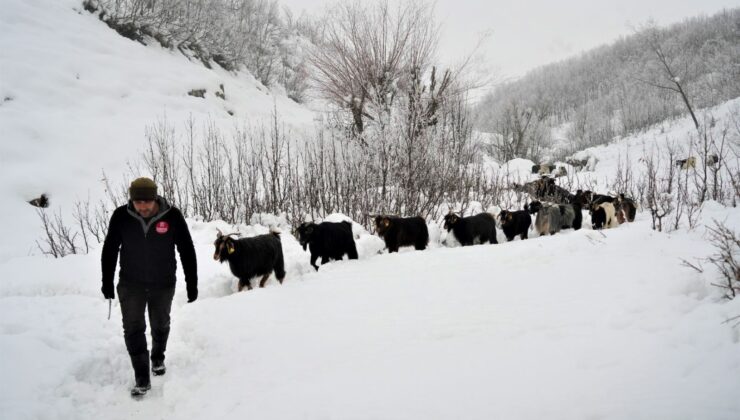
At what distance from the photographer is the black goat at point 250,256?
560 centimetres

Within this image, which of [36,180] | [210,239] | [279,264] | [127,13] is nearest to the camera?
[279,264]

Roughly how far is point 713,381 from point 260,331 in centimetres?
373

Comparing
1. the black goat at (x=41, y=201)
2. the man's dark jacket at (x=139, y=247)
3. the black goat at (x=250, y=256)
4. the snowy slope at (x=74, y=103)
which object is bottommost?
the black goat at (x=250, y=256)

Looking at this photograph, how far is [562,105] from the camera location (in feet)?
297

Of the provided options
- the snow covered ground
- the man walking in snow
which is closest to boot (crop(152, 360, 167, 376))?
the snow covered ground

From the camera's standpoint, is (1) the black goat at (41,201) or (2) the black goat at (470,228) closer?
(2) the black goat at (470,228)

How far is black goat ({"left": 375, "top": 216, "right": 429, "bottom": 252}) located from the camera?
8.30 meters

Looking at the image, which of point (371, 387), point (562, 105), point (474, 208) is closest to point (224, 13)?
point (474, 208)

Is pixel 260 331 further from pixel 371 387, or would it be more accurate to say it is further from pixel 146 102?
pixel 146 102

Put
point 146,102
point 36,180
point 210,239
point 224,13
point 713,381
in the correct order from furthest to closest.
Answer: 1. point 224,13
2. point 146,102
3. point 36,180
4. point 210,239
5. point 713,381

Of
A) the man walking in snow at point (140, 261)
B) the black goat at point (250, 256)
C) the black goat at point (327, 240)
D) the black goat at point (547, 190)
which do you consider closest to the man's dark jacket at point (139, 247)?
the man walking in snow at point (140, 261)

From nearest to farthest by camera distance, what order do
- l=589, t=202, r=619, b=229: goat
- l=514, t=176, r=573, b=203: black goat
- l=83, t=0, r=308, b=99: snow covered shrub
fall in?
l=589, t=202, r=619, b=229: goat → l=514, t=176, r=573, b=203: black goat → l=83, t=0, r=308, b=99: snow covered shrub

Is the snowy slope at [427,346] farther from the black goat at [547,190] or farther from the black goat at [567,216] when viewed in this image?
the black goat at [547,190]

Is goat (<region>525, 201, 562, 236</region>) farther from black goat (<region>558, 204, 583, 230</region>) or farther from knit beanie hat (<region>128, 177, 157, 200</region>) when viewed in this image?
knit beanie hat (<region>128, 177, 157, 200</region>)
